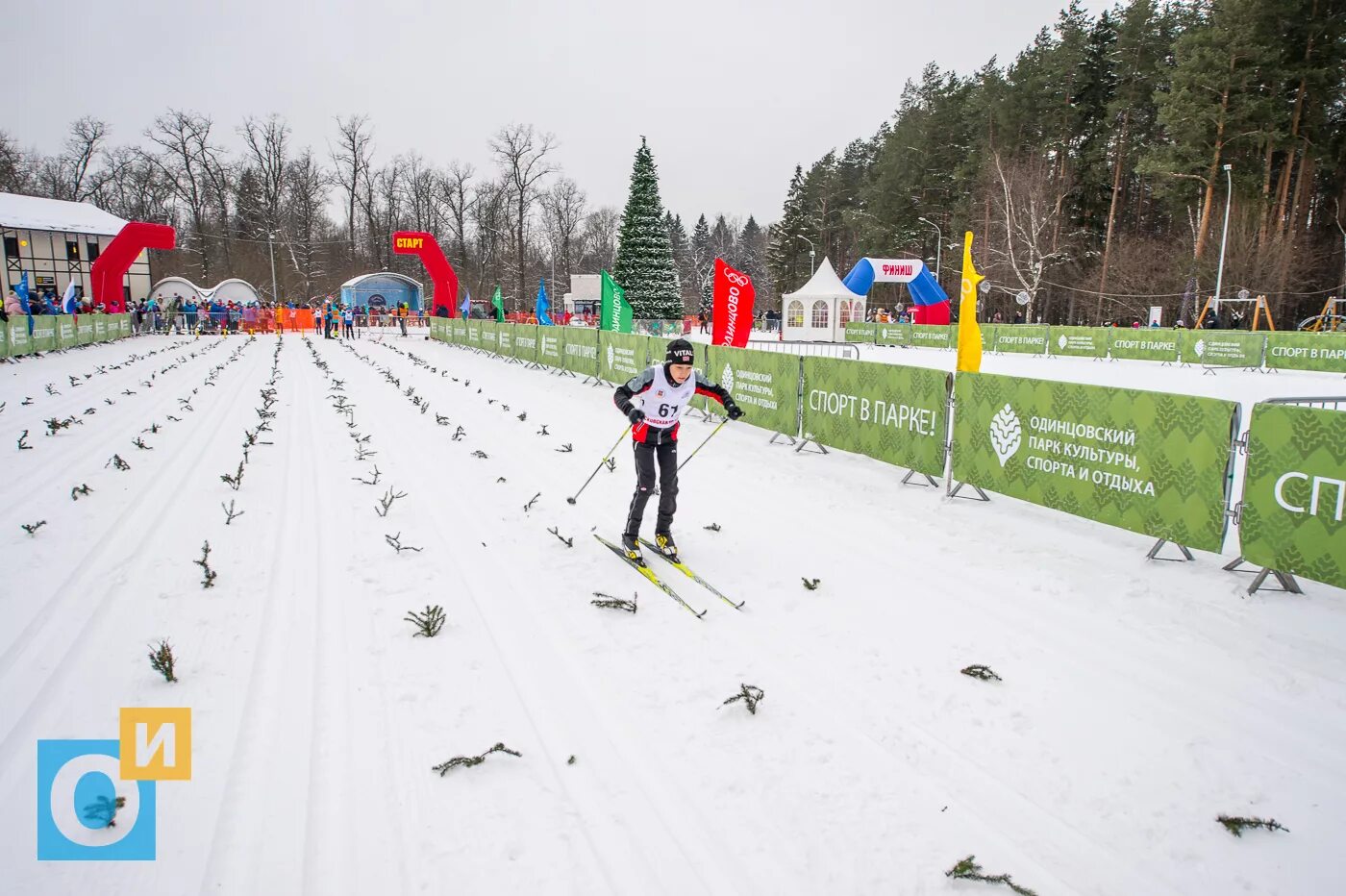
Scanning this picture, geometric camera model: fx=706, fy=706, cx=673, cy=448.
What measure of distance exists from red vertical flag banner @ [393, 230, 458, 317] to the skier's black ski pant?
102 feet

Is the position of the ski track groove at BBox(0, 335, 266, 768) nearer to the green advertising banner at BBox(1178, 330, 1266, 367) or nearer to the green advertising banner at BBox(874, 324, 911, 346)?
the green advertising banner at BBox(1178, 330, 1266, 367)

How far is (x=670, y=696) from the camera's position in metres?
4.14

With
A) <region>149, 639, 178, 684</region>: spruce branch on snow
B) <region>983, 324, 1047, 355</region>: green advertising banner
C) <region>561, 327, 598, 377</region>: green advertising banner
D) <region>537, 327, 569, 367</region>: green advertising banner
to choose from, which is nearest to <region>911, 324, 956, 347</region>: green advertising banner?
<region>983, 324, 1047, 355</region>: green advertising banner

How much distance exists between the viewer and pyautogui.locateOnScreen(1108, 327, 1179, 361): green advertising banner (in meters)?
23.7

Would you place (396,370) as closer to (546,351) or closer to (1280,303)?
(546,351)

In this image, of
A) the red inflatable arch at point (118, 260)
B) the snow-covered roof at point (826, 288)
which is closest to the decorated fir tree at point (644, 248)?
the snow-covered roof at point (826, 288)

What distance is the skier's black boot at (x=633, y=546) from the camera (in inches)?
242

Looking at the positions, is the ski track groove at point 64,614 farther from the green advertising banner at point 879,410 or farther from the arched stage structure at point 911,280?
the arched stage structure at point 911,280

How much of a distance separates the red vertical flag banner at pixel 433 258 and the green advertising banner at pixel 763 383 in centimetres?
2489

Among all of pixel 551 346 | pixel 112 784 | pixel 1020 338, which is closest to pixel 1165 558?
pixel 112 784

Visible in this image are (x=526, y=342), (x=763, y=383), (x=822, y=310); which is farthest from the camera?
(x=822, y=310)

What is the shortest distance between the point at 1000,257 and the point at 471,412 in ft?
128

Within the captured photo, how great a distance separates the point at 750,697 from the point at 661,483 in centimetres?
253

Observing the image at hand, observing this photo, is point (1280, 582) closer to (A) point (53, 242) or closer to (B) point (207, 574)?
(B) point (207, 574)
